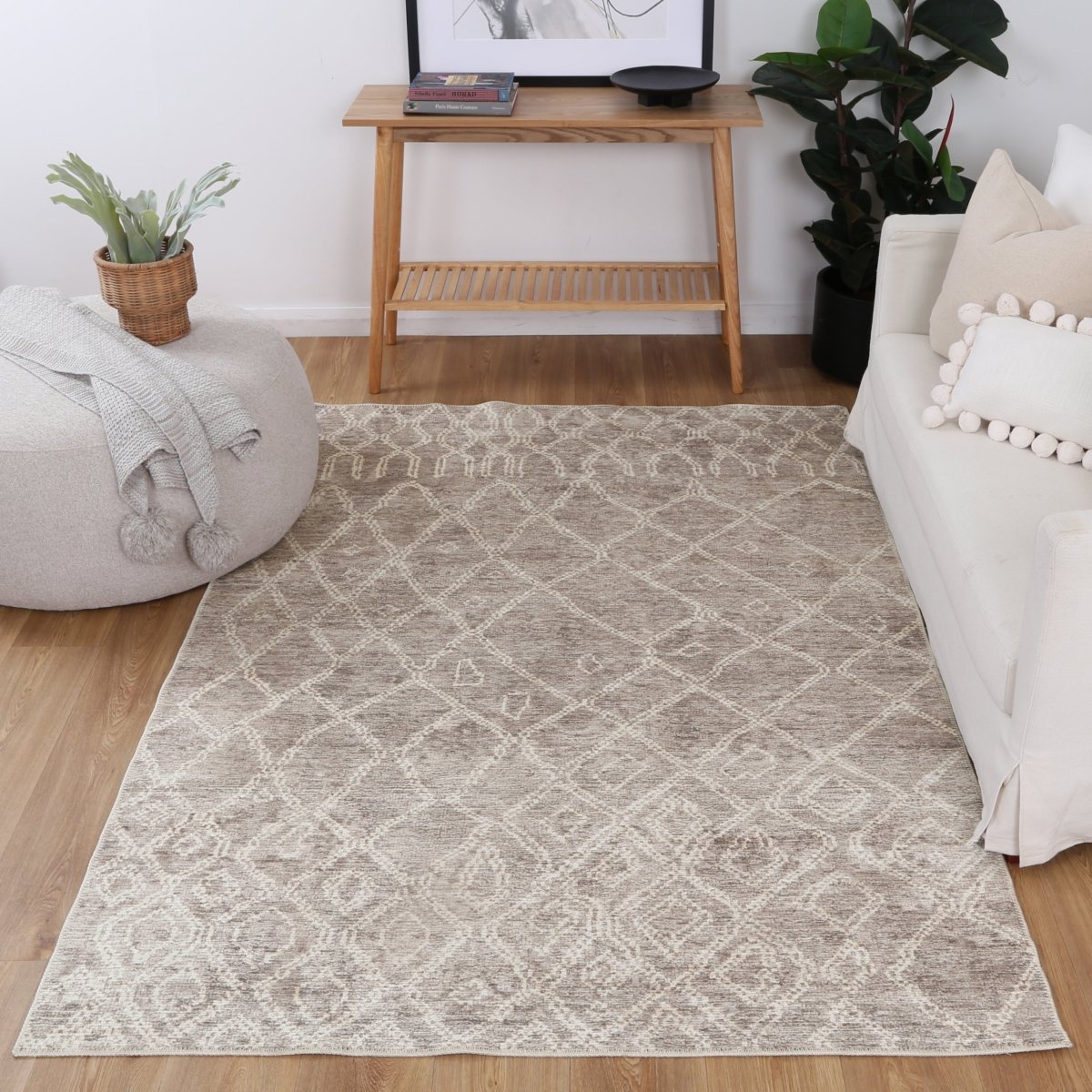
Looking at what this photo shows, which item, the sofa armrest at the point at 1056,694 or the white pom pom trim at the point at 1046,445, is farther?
the white pom pom trim at the point at 1046,445

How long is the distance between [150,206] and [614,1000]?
1.96 m

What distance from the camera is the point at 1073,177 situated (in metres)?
2.59

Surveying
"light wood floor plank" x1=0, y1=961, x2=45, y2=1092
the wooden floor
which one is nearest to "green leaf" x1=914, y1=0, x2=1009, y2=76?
the wooden floor

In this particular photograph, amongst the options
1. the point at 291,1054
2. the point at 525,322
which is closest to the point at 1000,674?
the point at 291,1054

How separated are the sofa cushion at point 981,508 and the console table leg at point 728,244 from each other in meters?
0.80

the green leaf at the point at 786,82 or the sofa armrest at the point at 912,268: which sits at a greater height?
the green leaf at the point at 786,82

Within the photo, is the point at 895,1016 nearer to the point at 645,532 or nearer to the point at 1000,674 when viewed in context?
the point at 1000,674

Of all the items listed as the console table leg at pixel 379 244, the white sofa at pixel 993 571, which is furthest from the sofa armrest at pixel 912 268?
the console table leg at pixel 379 244

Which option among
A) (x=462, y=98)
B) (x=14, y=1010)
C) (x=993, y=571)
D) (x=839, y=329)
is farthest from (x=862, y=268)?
(x=14, y=1010)

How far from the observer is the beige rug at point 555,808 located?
1.76 meters

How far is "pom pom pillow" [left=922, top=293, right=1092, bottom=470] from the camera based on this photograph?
7.47ft

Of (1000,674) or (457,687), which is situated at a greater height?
(1000,674)

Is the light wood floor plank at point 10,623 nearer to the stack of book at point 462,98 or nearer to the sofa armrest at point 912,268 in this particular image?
the stack of book at point 462,98

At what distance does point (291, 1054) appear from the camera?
1716mm
